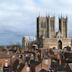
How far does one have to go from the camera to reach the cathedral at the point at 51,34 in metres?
111

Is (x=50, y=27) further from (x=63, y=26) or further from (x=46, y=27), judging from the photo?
(x=63, y=26)

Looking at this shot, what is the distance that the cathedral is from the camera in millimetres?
111312

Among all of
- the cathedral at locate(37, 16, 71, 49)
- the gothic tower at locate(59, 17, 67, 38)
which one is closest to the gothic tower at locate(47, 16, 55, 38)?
the cathedral at locate(37, 16, 71, 49)

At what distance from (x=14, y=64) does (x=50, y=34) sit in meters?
59.0

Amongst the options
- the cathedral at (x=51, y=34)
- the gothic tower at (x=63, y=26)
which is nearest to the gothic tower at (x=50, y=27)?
the cathedral at (x=51, y=34)

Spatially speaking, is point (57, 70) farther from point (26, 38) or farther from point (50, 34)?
point (26, 38)

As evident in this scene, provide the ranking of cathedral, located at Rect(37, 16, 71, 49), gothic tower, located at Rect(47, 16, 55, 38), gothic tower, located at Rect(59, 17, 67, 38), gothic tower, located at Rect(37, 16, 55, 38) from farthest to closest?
gothic tower, located at Rect(59, 17, 67, 38) → gothic tower, located at Rect(47, 16, 55, 38) → gothic tower, located at Rect(37, 16, 55, 38) → cathedral, located at Rect(37, 16, 71, 49)

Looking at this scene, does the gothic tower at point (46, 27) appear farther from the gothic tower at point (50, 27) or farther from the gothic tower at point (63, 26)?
the gothic tower at point (63, 26)

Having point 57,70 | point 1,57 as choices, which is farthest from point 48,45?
point 57,70

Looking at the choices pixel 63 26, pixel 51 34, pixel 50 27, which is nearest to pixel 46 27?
pixel 50 27

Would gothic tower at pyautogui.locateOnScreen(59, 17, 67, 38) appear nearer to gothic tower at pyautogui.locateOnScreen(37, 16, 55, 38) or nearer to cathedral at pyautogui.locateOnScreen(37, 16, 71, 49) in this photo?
cathedral at pyautogui.locateOnScreen(37, 16, 71, 49)

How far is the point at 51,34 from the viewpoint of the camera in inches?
4624

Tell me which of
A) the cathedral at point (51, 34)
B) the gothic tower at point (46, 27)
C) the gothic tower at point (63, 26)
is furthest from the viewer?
the gothic tower at point (63, 26)

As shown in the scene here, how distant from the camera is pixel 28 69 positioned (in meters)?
48.4
